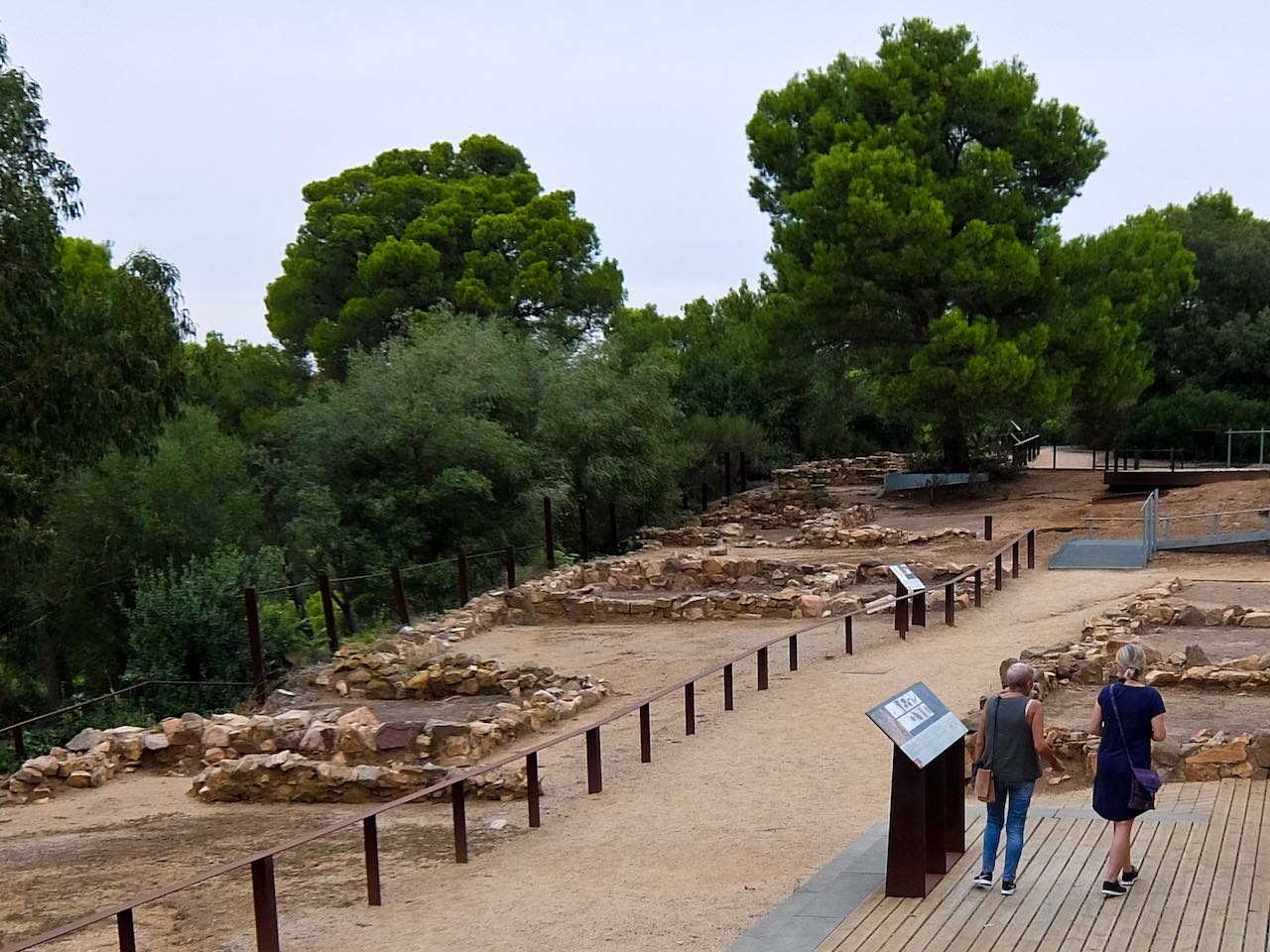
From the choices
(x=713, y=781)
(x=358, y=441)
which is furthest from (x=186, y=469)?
(x=713, y=781)

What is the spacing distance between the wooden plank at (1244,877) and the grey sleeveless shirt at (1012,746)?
47.1 inches

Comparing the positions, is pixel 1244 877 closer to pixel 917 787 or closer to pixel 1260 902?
pixel 1260 902

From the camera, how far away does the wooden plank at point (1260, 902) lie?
247 inches

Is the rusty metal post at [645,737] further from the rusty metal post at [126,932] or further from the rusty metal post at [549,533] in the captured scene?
the rusty metal post at [549,533]

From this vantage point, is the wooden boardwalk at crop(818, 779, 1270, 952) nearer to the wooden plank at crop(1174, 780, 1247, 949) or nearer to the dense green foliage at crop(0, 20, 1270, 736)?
the wooden plank at crop(1174, 780, 1247, 949)

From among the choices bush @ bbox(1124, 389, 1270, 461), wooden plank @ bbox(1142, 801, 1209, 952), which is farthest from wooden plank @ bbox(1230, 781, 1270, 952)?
bush @ bbox(1124, 389, 1270, 461)

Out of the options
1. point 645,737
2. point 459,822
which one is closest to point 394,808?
point 459,822

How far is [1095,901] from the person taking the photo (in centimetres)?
699

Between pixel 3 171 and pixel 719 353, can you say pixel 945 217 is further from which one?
pixel 3 171

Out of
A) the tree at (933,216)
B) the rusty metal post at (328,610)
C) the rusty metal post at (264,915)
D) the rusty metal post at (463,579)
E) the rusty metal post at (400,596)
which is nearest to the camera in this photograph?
the rusty metal post at (264,915)

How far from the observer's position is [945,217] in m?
33.0

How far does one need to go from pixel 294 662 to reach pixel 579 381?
12.9m

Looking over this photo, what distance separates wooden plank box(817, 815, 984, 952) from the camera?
659 centimetres

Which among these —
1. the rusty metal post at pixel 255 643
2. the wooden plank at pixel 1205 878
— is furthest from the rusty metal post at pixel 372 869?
the rusty metal post at pixel 255 643
